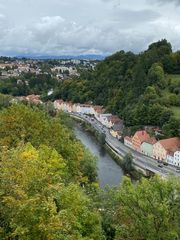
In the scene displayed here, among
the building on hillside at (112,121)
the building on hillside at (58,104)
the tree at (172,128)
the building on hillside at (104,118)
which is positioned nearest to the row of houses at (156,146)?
the tree at (172,128)

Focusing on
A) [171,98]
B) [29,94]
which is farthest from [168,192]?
[29,94]

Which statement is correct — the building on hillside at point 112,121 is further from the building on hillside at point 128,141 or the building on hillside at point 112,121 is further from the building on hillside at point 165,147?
the building on hillside at point 165,147

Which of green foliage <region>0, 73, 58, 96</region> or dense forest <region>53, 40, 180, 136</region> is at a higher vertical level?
dense forest <region>53, 40, 180, 136</region>

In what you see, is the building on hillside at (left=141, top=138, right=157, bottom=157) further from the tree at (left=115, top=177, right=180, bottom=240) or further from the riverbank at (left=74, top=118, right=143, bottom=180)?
the tree at (left=115, top=177, right=180, bottom=240)

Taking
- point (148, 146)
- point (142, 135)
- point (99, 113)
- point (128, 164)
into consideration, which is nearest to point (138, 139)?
point (142, 135)

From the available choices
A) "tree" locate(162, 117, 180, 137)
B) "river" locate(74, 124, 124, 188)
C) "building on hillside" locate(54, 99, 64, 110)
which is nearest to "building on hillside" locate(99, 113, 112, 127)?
"river" locate(74, 124, 124, 188)
